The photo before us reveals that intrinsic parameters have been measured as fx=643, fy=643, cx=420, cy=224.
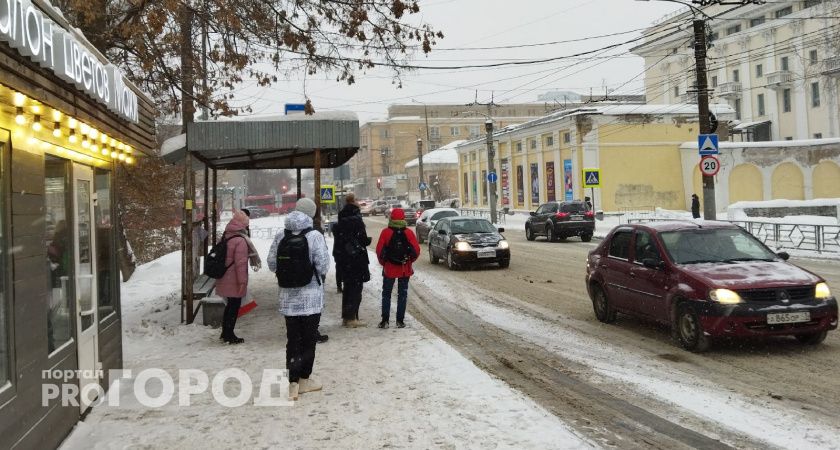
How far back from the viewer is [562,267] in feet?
57.0

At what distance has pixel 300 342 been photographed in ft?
19.8

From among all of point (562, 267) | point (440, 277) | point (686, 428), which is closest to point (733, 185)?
point (562, 267)

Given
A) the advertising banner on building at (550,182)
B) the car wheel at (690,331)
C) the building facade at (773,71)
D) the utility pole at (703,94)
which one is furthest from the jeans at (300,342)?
the building facade at (773,71)

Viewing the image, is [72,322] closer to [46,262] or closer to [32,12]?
[46,262]

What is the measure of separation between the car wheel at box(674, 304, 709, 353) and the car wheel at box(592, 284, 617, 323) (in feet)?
5.85

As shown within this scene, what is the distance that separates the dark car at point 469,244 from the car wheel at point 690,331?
9.72 meters

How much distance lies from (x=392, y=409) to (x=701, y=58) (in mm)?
17570

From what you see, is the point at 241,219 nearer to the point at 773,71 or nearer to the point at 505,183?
the point at 505,183

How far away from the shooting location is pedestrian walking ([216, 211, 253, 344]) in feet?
27.8

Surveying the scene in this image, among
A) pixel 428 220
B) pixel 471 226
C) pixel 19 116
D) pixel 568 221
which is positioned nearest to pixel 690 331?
pixel 19 116

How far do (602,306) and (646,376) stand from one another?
3.14m

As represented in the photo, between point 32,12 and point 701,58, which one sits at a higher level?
point 701,58

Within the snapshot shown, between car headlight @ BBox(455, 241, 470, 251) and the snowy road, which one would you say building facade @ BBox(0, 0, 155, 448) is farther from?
car headlight @ BBox(455, 241, 470, 251)

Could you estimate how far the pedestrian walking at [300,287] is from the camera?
588 centimetres
